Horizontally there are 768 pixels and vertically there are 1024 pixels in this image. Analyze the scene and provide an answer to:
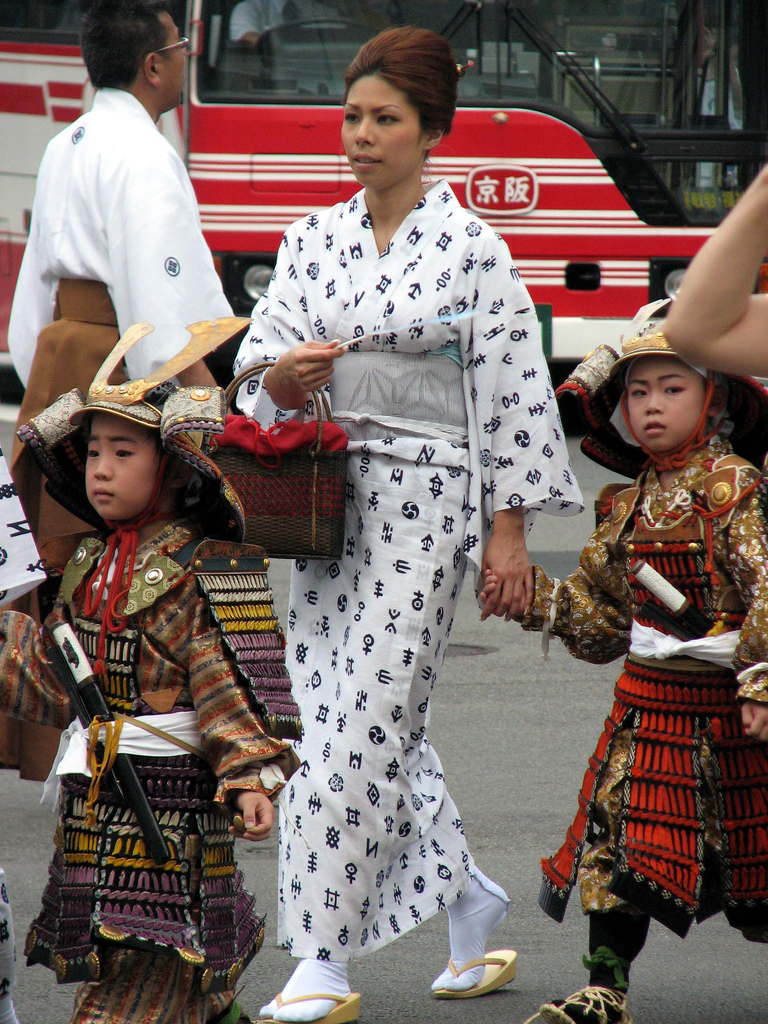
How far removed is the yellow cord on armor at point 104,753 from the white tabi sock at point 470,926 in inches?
42.7

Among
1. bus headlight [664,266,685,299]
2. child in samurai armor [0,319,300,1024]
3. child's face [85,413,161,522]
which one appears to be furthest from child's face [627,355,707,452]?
bus headlight [664,266,685,299]

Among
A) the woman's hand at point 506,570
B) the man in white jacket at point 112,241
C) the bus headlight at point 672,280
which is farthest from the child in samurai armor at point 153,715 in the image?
the bus headlight at point 672,280

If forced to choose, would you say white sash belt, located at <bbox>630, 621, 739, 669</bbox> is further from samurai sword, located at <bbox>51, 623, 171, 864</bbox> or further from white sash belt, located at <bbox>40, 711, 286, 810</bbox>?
samurai sword, located at <bbox>51, 623, 171, 864</bbox>

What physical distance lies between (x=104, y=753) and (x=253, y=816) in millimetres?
307

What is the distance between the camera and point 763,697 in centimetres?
282

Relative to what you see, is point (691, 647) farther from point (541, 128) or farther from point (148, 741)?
point (541, 128)

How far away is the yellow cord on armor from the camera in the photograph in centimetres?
265

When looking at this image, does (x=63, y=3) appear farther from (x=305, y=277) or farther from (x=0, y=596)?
(x=0, y=596)

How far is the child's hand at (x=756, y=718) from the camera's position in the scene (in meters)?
2.84

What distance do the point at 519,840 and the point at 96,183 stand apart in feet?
7.08

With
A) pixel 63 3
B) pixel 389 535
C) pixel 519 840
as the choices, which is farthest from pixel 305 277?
pixel 63 3

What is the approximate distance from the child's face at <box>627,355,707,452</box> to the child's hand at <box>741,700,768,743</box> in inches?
22.7

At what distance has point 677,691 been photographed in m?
3.06

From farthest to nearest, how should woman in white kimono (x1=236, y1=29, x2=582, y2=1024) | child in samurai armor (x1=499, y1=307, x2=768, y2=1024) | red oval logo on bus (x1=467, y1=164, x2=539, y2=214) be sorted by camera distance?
red oval logo on bus (x1=467, y1=164, x2=539, y2=214) < woman in white kimono (x1=236, y1=29, x2=582, y2=1024) < child in samurai armor (x1=499, y1=307, x2=768, y2=1024)
